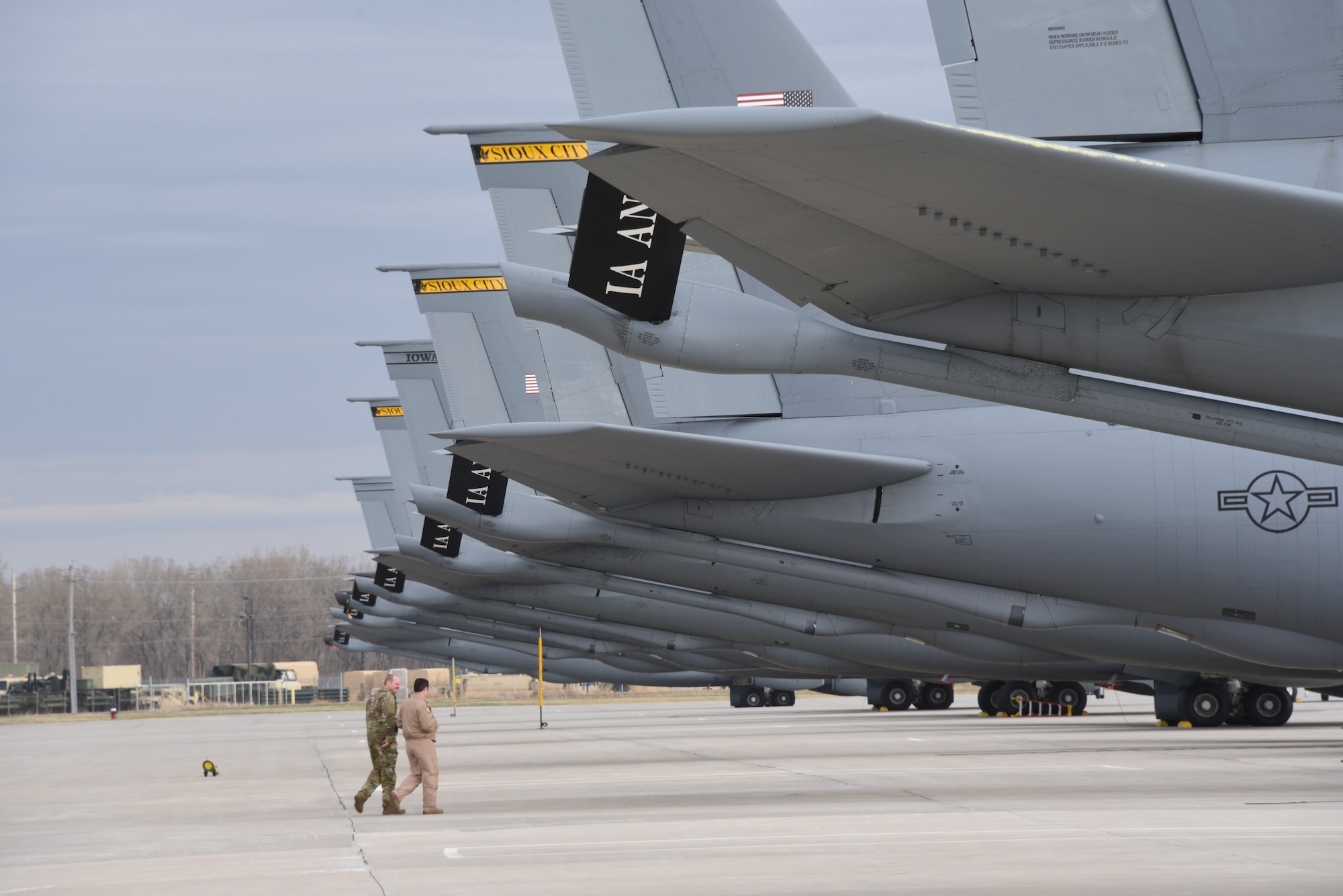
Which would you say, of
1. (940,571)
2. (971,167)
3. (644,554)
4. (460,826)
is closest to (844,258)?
(971,167)

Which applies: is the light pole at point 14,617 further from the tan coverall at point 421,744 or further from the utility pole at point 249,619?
the tan coverall at point 421,744

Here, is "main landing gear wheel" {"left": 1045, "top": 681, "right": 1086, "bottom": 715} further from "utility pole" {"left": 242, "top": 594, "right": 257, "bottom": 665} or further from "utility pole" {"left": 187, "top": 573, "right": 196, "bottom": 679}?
"utility pole" {"left": 187, "top": 573, "right": 196, "bottom": 679}

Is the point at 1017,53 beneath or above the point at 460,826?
above

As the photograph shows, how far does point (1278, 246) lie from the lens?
27.1 feet

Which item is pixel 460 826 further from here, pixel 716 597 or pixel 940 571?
pixel 716 597

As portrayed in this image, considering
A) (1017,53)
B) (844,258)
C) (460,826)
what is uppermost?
(1017,53)

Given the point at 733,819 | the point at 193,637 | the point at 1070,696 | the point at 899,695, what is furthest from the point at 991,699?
the point at 193,637

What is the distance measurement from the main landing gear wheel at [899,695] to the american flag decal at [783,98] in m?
34.1

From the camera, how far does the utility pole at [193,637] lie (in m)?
134

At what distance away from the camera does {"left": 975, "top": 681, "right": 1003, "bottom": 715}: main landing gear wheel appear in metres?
39.3

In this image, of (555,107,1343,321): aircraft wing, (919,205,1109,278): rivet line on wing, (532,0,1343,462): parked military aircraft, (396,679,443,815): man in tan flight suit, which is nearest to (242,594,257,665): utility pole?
(396,679,443,815): man in tan flight suit

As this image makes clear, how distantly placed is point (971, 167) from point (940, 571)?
1172 cm

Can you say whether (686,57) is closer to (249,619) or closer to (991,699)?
(991,699)

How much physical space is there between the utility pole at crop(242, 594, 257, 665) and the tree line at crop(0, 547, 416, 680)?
1318mm
